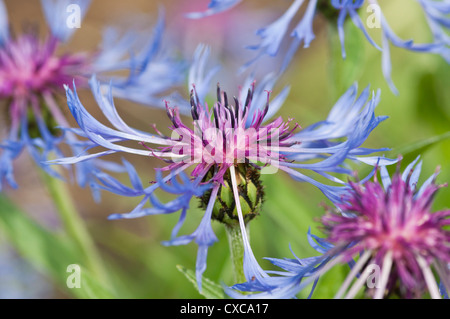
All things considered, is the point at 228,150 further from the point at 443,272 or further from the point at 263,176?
the point at 263,176

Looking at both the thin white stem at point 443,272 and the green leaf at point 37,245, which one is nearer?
the thin white stem at point 443,272

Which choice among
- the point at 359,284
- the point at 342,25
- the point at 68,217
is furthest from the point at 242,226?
the point at 68,217

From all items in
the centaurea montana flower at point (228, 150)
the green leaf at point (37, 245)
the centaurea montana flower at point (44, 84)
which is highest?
the centaurea montana flower at point (44, 84)

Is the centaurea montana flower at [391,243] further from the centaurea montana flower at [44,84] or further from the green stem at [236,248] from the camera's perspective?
the centaurea montana flower at [44,84]

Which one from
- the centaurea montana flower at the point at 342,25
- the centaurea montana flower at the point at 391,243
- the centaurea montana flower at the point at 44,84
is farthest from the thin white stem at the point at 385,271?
the centaurea montana flower at the point at 44,84

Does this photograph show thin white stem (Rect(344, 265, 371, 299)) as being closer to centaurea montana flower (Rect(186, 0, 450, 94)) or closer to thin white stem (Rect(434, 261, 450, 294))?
thin white stem (Rect(434, 261, 450, 294))
